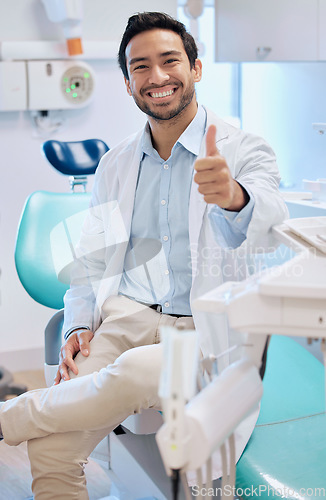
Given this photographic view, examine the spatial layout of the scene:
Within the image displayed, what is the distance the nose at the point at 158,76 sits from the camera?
5.79ft

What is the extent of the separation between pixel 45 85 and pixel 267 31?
3.17 feet

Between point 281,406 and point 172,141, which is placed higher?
point 172,141

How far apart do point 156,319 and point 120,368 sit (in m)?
0.32

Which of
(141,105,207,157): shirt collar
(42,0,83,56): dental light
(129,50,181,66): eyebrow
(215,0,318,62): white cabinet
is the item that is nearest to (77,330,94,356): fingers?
(141,105,207,157): shirt collar

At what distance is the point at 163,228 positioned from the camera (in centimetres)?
176

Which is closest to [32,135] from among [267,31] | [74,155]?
[74,155]

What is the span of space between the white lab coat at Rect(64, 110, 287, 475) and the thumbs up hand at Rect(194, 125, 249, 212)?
0.14m

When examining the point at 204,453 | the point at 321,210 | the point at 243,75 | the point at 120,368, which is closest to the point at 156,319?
the point at 120,368

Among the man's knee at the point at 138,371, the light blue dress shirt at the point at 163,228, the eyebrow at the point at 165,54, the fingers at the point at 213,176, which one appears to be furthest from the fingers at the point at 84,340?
the eyebrow at the point at 165,54

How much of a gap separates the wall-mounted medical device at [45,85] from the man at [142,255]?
103cm

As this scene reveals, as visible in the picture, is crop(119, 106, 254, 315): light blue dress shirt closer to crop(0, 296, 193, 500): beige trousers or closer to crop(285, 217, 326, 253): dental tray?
crop(0, 296, 193, 500): beige trousers

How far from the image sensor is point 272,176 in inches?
64.2

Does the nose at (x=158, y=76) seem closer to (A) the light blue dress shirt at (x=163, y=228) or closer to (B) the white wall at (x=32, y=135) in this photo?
(A) the light blue dress shirt at (x=163, y=228)

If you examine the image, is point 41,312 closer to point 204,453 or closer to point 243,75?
point 243,75
